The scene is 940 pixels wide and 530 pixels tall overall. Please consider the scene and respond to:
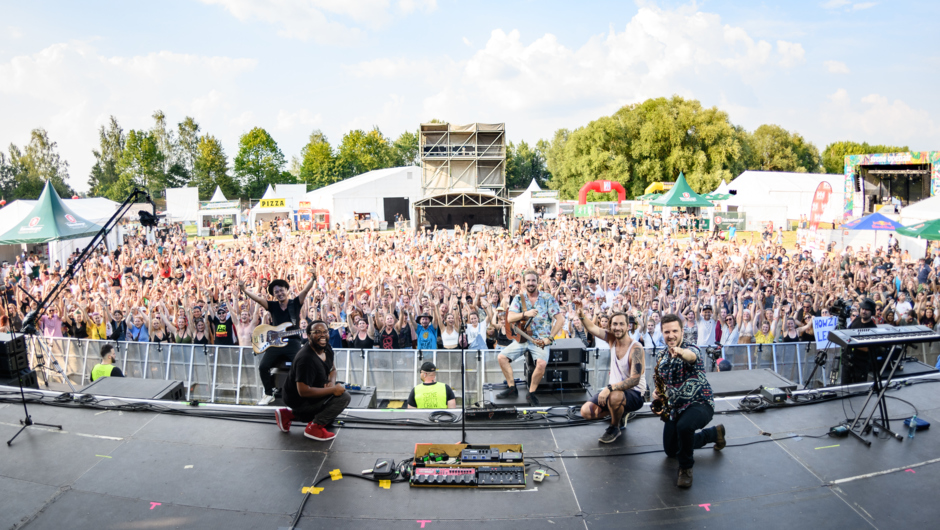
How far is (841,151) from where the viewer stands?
219 feet

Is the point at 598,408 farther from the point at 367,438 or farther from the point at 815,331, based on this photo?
the point at 815,331

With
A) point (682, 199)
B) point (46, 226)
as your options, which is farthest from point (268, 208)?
point (682, 199)

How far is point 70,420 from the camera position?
4.91 metres

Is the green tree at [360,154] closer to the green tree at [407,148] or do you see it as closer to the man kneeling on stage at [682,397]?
the green tree at [407,148]

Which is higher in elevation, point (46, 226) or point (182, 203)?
point (182, 203)

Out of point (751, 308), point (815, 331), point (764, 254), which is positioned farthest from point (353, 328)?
point (764, 254)

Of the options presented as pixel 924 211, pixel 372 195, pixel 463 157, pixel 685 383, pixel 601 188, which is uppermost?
pixel 463 157

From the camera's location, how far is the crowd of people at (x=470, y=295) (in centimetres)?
Result: 750

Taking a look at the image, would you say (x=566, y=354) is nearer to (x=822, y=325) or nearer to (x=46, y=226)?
(x=822, y=325)

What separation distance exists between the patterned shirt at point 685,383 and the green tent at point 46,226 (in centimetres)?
1467

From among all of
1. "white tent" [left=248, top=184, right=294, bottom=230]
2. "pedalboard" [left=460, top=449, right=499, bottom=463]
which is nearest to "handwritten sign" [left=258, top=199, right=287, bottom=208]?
"white tent" [left=248, top=184, right=294, bottom=230]

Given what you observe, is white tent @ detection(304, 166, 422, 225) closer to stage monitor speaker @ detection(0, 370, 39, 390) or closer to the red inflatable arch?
the red inflatable arch

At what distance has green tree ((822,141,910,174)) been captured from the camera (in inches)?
2603

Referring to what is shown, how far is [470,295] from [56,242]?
1480 cm
